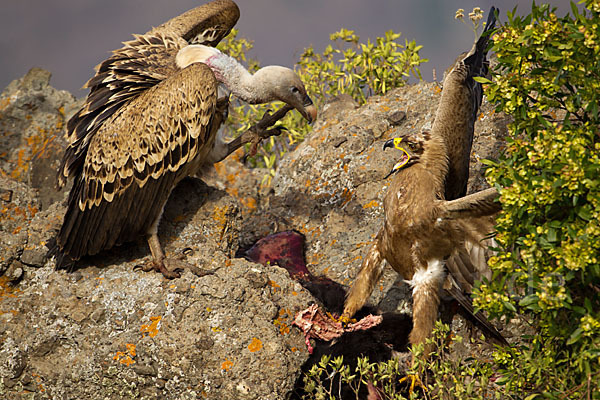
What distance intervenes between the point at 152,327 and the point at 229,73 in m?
2.30

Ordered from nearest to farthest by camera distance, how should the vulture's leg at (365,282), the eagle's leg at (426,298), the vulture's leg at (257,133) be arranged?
1. the eagle's leg at (426,298)
2. the vulture's leg at (365,282)
3. the vulture's leg at (257,133)

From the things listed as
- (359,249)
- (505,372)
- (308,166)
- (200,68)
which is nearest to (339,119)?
(308,166)

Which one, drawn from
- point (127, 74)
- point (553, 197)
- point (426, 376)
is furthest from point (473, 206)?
point (127, 74)

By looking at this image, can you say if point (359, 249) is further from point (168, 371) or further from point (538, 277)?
point (538, 277)

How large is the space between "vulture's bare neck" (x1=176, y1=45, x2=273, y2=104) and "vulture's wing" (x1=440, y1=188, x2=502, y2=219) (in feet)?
6.28

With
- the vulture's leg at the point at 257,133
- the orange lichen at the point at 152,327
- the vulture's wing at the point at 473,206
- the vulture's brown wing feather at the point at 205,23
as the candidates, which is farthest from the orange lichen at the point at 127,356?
the vulture's brown wing feather at the point at 205,23

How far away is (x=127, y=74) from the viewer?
16.2 feet

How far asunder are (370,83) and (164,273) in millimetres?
4488

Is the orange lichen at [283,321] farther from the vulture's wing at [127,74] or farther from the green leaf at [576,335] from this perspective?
the vulture's wing at [127,74]

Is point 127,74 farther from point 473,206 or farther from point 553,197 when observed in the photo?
point 553,197

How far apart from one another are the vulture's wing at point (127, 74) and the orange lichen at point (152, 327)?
1.51m

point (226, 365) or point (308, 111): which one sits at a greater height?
point (308, 111)

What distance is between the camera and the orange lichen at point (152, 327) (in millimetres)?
3758

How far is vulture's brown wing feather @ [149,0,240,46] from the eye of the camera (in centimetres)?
596
